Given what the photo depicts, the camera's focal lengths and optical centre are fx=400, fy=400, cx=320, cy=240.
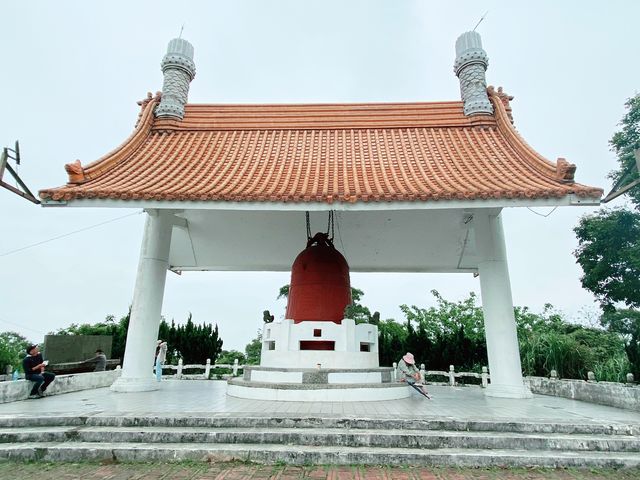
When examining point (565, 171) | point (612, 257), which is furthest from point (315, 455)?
point (612, 257)

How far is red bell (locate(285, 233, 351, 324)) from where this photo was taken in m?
8.62

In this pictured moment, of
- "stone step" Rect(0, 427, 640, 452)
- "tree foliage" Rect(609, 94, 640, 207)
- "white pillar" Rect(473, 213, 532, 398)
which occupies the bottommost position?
"stone step" Rect(0, 427, 640, 452)

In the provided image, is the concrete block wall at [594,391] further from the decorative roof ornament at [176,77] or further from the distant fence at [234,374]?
the decorative roof ornament at [176,77]

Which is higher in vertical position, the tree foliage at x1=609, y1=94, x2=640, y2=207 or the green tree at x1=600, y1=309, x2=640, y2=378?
the tree foliage at x1=609, y1=94, x2=640, y2=207

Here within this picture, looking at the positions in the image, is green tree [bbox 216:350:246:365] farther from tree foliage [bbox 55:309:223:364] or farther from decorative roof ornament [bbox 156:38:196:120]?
decorative roof ornament [bbox 156:38:196:120]

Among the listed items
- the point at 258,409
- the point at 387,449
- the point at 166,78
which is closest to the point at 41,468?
the point at 258,409

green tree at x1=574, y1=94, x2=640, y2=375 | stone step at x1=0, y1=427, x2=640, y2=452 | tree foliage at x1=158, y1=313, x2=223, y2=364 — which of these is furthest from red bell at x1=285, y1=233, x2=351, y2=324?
green tree at x1=574, y1=94, x2=640, y2=375

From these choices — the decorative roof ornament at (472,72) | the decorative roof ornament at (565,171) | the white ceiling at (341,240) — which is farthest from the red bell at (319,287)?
the decorative roof ornament at (472,72)

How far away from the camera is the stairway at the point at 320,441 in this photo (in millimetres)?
4355

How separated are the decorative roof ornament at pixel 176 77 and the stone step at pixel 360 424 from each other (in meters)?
8.36

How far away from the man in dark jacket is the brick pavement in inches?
156

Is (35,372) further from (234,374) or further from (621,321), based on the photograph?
(621,321)

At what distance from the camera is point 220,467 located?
4242 mm

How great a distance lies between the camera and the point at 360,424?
16.6 feet
